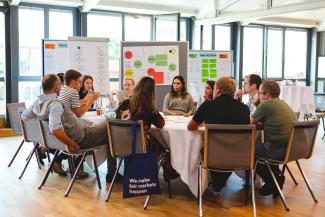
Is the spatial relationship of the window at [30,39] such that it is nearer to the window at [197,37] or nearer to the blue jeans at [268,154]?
the window at [197,37]

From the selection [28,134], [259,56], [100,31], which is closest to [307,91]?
[259,56]

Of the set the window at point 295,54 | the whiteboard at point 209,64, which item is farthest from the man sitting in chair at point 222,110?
the window at point 295,54

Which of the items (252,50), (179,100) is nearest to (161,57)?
(179,100)

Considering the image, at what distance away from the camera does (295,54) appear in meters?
12.3

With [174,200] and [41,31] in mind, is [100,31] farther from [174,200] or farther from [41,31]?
[174,200]

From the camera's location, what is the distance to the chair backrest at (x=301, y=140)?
3354mm

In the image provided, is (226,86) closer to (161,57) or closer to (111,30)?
(161,57)

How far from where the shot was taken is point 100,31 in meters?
9.05

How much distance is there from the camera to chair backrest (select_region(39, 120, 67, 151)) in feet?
12.7

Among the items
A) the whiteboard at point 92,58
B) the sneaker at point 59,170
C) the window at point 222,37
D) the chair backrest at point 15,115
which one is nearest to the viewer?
the sneaker at point 59,170

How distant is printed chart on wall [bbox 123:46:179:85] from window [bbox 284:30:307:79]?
6395mm

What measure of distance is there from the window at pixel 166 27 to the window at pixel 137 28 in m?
0.26

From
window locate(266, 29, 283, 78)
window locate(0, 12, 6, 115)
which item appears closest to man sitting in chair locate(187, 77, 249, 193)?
window locate(0, 12, 6, 115)

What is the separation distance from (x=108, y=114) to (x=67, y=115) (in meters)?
0.55
